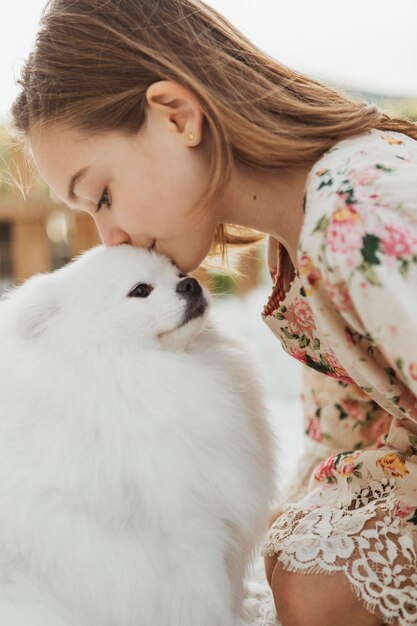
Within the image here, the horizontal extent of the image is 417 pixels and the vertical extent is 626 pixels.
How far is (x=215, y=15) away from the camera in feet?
3.87

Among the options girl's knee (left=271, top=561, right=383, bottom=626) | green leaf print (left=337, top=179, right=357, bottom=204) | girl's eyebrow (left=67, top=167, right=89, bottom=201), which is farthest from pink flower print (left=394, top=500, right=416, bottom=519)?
girl's eyebrow (left=67, top=167, right=89, bottom=201)

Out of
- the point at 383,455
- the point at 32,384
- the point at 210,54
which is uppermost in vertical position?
the point at 210,54

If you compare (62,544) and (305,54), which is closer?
(62,544)

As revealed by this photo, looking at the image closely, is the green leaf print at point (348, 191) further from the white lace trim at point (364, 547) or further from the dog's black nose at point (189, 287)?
the white lace trim at point (364, 547)

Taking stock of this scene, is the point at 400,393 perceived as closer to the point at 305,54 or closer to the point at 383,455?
the point at 383,455

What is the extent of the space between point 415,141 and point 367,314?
1.30ft

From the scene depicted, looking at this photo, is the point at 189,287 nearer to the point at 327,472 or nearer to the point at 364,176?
the point at 364,176

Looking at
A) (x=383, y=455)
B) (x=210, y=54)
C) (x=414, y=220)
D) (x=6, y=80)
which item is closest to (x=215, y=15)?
(x=210, y=54)

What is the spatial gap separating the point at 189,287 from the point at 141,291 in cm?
8

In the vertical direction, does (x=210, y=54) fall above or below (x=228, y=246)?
above

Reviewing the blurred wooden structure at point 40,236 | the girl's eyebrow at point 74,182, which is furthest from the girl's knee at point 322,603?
the blurred wooden structure at point 40,236

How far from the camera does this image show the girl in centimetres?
101

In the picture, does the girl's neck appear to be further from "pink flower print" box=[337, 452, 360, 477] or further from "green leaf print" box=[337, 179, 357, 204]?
"pink flower print" box=[337, 452, 360, 477]

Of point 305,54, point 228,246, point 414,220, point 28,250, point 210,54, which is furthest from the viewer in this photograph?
point 28,250
